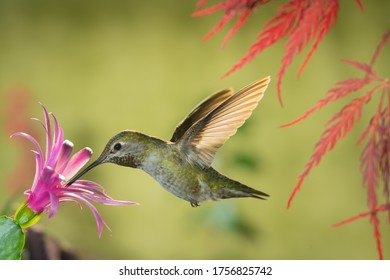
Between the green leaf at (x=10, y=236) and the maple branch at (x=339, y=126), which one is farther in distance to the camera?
the maple branch at (x=339, y=126)

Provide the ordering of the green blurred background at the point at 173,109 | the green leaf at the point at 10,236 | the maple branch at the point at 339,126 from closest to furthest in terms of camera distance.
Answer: the green leaf at the point at 10,236, the maple branch at the point at 339,126, the green blurred background at the point at 173,109

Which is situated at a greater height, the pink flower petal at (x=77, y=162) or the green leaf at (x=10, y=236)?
the pink flower petal at (x=77, y=162)

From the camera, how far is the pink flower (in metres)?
0.89

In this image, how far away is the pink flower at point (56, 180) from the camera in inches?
35.1

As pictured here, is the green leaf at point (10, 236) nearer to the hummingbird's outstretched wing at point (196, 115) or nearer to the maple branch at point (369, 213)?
the hummingbird's outstretched wing at point (196, 115)

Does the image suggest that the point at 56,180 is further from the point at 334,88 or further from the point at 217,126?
the point at 334,88

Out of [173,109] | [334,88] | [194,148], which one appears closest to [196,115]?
[194,148]

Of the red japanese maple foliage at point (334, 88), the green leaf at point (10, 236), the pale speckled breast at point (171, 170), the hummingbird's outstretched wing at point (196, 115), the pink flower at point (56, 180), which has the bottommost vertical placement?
the green leaf at point (10, 236)

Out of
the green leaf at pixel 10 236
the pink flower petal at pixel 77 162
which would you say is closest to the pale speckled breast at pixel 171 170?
the pink flower petal at pixel 77 162

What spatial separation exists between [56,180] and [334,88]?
20.4 inches

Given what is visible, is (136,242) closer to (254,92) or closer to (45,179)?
(45,179)

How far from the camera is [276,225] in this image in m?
1.13

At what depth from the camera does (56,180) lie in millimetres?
896
